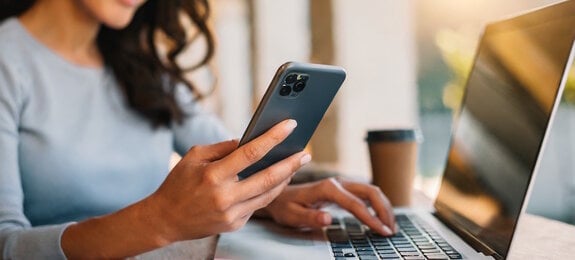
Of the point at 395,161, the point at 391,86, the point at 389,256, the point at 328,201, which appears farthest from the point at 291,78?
the point at 391,86

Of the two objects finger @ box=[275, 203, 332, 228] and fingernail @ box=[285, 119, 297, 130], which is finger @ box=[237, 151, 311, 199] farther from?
finger @ box=[275, 203, 332, 228]

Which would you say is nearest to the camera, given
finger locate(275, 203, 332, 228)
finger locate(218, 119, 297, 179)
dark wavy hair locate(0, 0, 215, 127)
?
finger locate(218, 119, 297, 179)

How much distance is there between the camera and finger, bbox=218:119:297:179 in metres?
0.59

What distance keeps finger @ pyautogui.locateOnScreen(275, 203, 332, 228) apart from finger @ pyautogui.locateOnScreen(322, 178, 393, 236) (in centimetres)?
3

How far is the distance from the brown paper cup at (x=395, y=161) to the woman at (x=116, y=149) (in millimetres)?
139

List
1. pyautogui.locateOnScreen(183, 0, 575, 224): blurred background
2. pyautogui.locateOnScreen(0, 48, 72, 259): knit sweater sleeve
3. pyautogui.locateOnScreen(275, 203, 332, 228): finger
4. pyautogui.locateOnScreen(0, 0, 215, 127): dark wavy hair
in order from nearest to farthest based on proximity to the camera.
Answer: pyautogui.locateOnScreen(0, 48, 72, 259): knit sweater sleeve < pyautogui.locateOnScreen(275, 203, 332, 228): finger < pyautogui.locateOnScreen(0, 0, 215, 127): dark wavy hair < pyautogui.locateOnScreen(183, 0, 575, 224): blurred background

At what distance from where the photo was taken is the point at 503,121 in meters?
0.71

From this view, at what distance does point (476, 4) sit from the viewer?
8.09 feet

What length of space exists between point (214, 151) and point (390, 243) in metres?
0.25

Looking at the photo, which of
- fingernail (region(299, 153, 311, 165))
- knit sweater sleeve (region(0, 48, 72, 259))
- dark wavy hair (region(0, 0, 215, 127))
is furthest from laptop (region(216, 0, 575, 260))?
dark wavy hair (region(0, 0, 215, 127))

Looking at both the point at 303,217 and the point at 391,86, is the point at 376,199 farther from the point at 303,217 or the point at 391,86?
the point at 391,86

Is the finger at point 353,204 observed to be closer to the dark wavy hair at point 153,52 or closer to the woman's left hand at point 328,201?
the woman's left hand at point 328,201

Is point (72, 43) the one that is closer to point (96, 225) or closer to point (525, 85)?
point (96, 225)

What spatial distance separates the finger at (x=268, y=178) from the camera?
609 mm
